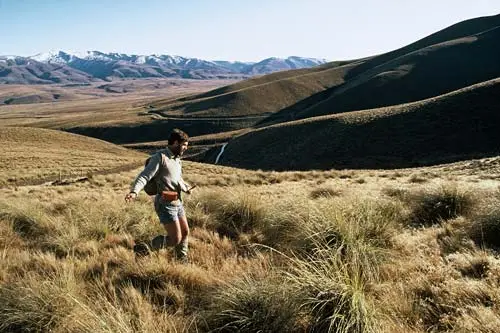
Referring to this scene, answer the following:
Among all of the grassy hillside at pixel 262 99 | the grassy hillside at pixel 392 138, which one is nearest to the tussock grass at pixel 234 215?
the grassy hillside at pixel 392 138

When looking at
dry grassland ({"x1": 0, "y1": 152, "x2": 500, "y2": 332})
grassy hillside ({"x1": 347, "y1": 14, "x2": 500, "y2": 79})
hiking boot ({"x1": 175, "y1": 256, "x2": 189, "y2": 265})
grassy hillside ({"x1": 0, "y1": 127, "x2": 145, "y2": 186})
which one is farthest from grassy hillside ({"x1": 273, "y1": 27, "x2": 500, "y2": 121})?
hiking boot ({"x1": 175, "y1": 256, "x2": 189, "y2": 265})

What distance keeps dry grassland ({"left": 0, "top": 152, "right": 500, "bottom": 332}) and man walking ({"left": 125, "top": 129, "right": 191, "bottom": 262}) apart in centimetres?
23

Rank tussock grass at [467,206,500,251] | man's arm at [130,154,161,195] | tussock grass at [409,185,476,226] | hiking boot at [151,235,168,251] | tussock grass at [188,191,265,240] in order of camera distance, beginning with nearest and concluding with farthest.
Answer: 1. tussock grass at [467,206,500,251]
2. man's arm at [130,154,161,195]
3. hiking boot at [151,235,168,251]
4. tussock grass at [409,185,476,226]
5. tussock grass at [188,191,265,240]

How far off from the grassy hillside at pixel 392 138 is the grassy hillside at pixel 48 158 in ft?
73.4

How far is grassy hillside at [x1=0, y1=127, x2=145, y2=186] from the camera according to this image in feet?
136

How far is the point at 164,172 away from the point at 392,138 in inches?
2440

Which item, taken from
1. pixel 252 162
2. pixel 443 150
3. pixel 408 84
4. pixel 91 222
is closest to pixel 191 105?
pixel 408 84

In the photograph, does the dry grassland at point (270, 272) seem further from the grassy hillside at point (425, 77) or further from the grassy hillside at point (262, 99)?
the grassy hillside at point (262, 99)

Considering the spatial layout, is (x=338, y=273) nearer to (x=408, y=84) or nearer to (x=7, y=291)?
(x=7, y=291)

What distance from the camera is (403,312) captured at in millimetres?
4055

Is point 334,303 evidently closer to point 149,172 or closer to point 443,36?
point 149,172

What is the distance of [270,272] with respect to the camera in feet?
16.5

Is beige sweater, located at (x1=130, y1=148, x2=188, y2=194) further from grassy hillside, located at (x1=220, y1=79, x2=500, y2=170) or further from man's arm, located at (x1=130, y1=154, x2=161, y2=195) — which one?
grassy hillside, located at (x1=220, y1=79, x2=500, y2=170)

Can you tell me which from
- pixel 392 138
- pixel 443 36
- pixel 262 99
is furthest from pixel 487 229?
pixel 443 36
